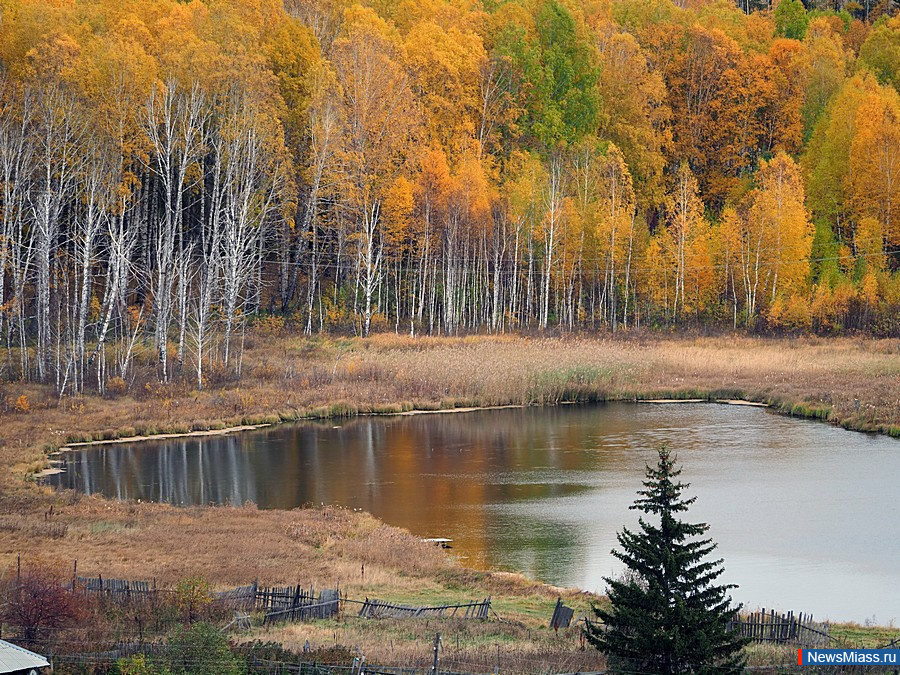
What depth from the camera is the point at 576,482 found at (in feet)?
109

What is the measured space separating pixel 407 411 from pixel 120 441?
42.0 feet

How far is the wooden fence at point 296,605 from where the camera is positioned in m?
18.7

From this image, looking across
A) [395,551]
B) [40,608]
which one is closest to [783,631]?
[395,551]

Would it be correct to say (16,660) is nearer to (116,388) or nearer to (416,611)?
(416,611)

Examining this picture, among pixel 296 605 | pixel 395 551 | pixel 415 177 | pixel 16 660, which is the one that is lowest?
pixel 395 551

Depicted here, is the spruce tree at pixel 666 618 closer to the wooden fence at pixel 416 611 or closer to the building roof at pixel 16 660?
the wooden fence at pixel 416 611

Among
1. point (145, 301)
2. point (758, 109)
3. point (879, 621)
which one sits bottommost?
point (879, 621)

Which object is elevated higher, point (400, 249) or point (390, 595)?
point (400, 249)

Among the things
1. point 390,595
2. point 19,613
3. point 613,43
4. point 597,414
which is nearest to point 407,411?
point 597,414

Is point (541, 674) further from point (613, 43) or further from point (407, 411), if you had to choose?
point (613, 43)

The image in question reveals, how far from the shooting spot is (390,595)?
21.0 metres

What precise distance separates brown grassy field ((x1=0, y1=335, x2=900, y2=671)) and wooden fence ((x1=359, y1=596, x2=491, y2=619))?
0.55 meters

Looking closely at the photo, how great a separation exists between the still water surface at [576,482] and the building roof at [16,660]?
12.0 m

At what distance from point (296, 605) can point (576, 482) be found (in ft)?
51.9
